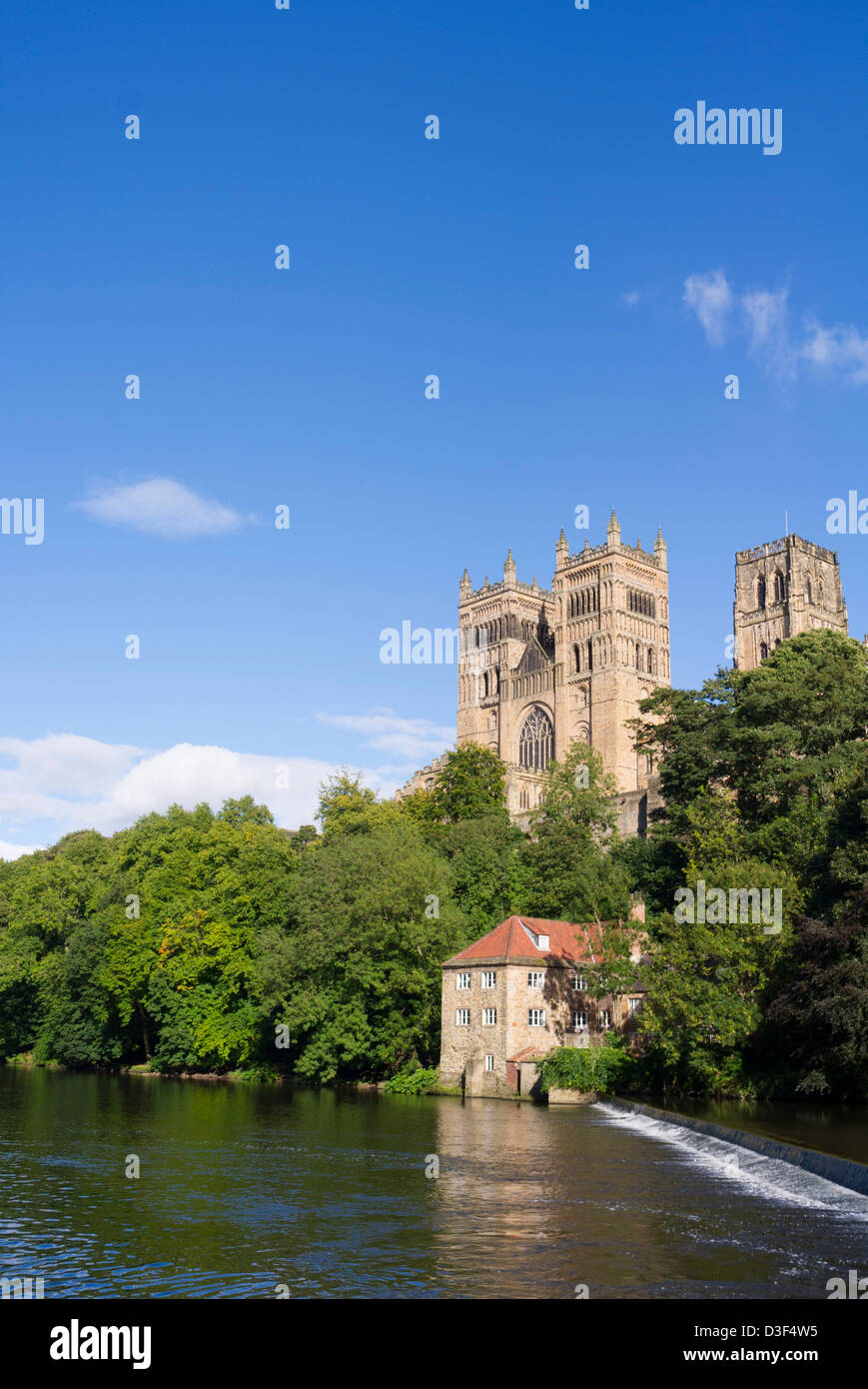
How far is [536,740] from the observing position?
124750 mm

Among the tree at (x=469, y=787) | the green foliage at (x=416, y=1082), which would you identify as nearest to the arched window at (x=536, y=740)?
the tree at (x=469, y=787)

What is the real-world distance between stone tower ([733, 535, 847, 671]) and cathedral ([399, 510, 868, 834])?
0.35 ft

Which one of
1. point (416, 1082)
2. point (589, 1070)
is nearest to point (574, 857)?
point (416, 1082)

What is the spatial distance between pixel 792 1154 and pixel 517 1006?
22132 millimetres

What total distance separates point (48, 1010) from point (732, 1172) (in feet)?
193

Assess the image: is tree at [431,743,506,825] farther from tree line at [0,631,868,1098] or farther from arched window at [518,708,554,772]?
arched window at [518,708,554,772]

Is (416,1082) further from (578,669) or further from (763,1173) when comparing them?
(578,669)

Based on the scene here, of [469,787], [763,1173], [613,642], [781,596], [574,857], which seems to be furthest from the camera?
[781,596]

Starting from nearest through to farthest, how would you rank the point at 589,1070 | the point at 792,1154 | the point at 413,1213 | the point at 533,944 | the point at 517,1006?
1. the point at 413,1213
2. the point at 792,1154
3. the point at 589,1070
4. the point at 517,1006
5. the point at 533,944

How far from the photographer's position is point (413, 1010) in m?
53.2

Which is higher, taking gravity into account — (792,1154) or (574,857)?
(574,857)

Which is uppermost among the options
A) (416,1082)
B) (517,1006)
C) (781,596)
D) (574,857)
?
(781,596)
